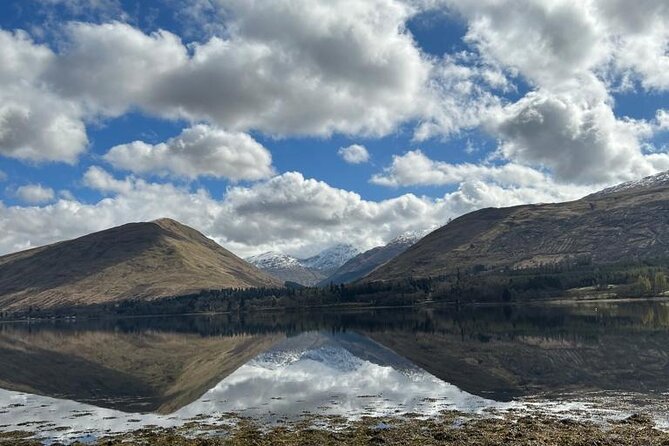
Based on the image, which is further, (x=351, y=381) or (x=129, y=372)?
(x=129, y=372)

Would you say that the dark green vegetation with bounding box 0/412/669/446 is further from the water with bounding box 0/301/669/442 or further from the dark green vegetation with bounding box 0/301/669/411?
the dark green vegetation with bounding box 0/301/669/411

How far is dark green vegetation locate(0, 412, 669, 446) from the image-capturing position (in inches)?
1353

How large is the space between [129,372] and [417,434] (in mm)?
65138

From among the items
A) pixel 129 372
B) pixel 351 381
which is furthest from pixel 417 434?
pixel 129 372

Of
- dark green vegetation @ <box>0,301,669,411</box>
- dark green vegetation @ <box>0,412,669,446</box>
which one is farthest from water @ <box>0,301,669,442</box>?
dark green vegetation @ <box>0,412,669,446</box>

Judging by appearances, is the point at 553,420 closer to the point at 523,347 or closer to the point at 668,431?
the point at 668,431

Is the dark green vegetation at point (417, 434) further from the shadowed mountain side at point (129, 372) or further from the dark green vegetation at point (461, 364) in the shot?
the shadowed mountain side at point (129, 372)

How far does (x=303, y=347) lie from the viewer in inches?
4766

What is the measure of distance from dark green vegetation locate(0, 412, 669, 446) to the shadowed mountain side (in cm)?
1347

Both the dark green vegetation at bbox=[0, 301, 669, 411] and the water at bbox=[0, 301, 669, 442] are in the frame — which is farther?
the dark green vegetation at bbox=[0, 301, 669, 411]

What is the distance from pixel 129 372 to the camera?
290 ft

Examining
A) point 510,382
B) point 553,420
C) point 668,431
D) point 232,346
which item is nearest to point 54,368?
point 232,346

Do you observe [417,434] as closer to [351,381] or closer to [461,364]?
[351,381]

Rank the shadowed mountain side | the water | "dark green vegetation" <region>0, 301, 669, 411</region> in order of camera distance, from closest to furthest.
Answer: the water
"dark green vegetation" <region>0, 301, 669, 411</region>
the shadowed mountain side
